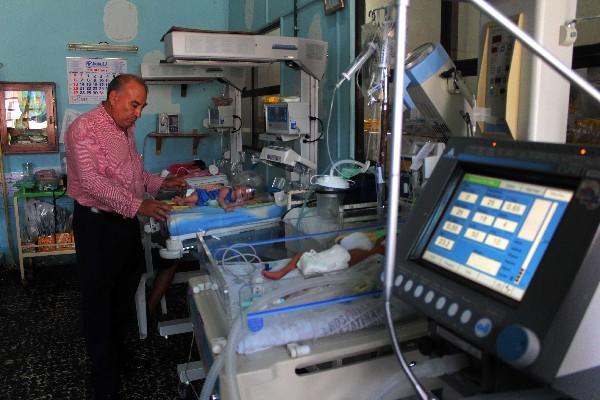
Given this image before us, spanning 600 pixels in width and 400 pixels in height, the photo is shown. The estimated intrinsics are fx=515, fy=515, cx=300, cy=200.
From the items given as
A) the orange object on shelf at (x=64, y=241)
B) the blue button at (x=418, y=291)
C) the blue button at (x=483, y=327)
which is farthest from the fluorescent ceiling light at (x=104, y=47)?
the blue button at (x=483, y=327)

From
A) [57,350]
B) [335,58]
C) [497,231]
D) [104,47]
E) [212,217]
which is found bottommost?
[57,350]

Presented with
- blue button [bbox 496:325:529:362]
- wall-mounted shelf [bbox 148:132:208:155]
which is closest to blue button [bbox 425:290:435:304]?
blue button [bbox 496:325:529:362]

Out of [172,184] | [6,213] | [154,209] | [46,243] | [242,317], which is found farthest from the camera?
[6,213]

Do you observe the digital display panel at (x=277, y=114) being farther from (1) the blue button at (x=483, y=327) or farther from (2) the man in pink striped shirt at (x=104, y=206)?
(1) the blue button at (x=483, y=327)

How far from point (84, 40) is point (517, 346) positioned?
15.2 ft

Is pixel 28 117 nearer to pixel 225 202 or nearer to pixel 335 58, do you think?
pixel 225 202

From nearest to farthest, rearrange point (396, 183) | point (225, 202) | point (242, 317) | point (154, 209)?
point (396, 183)
point (242, 317)
point (154, 209)
point (225, 202)

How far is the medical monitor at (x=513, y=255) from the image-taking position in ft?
2.08

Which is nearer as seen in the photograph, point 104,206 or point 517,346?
point 517,346

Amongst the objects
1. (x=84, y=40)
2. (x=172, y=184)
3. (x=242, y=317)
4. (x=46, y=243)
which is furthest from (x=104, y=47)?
(x=242, y=317)

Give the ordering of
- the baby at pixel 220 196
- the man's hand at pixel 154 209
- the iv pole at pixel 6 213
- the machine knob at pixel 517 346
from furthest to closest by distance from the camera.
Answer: the iv pole at pixel 6 213
the baby at pixel 220 196
the man's hand at pixel 154 209
the machine knob at pixel 517 346

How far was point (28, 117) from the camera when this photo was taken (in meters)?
4.36

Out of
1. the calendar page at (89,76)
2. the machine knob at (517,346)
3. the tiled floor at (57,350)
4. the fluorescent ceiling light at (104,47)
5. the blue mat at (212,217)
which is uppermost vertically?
the fluorescent ceiling light at (104,47)

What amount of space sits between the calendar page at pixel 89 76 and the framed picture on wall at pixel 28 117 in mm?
177
